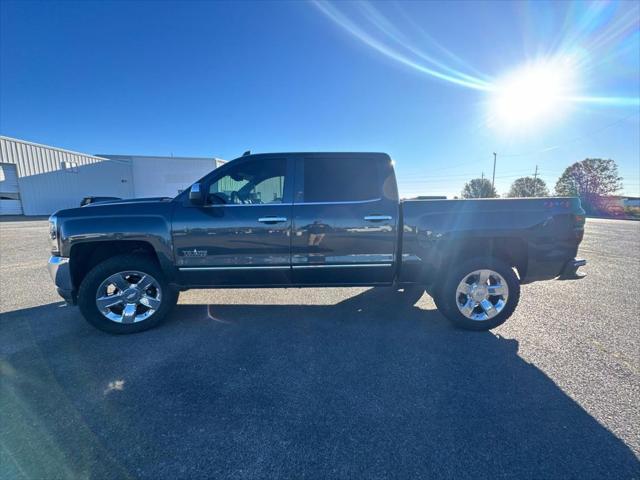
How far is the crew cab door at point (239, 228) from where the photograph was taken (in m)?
3.27

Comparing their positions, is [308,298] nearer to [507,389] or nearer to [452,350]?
[452,350]

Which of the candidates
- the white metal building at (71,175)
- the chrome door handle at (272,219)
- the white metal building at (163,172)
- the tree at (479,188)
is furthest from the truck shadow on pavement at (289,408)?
the tree at (479,188)

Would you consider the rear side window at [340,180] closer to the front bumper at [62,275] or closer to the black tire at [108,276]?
the black tire at [108,276]

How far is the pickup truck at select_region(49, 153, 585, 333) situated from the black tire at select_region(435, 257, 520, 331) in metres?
0.01

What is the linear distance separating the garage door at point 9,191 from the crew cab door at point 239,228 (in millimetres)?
26496

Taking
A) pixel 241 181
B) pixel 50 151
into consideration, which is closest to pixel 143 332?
pixel 241 181

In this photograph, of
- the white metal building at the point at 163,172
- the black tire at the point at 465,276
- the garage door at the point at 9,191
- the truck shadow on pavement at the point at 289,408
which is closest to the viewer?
the truck shadow on pavement at the point at 289,408

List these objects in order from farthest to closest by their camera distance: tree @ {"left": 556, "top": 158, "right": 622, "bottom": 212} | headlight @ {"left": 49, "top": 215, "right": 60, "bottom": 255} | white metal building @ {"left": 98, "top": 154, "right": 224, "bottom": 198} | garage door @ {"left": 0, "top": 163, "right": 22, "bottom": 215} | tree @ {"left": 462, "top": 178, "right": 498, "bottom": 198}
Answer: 1. tree @ {"left": 556, "top": 158, "right": 622, "bottom": 212}
2. tree @ {"left": 462, "top": 178, "right": 498, "bottom": 198}
3. white metal building @ {"left": 98, "top": 154, "right": 224, "bottom": 198}
4. garage door @ {"left": 0, "top": 163, "right": 22, "bottom": 215}
5. headlight @ {"left": 49, "top": 215, "right": 60, "bottom": 255}

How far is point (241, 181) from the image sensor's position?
3.48 meters

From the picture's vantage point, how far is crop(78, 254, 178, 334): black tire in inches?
126

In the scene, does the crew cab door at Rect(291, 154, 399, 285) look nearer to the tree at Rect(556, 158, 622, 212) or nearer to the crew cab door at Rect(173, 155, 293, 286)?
the crew cab door at Rect(173, 155, 293, 286)

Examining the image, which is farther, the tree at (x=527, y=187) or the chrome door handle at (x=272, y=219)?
the tree at (x=527, y=187)

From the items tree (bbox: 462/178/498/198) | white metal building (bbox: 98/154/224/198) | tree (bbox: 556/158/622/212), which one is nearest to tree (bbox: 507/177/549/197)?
tree (bbox: 556/158/622/212)

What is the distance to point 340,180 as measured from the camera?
343 centimetres
